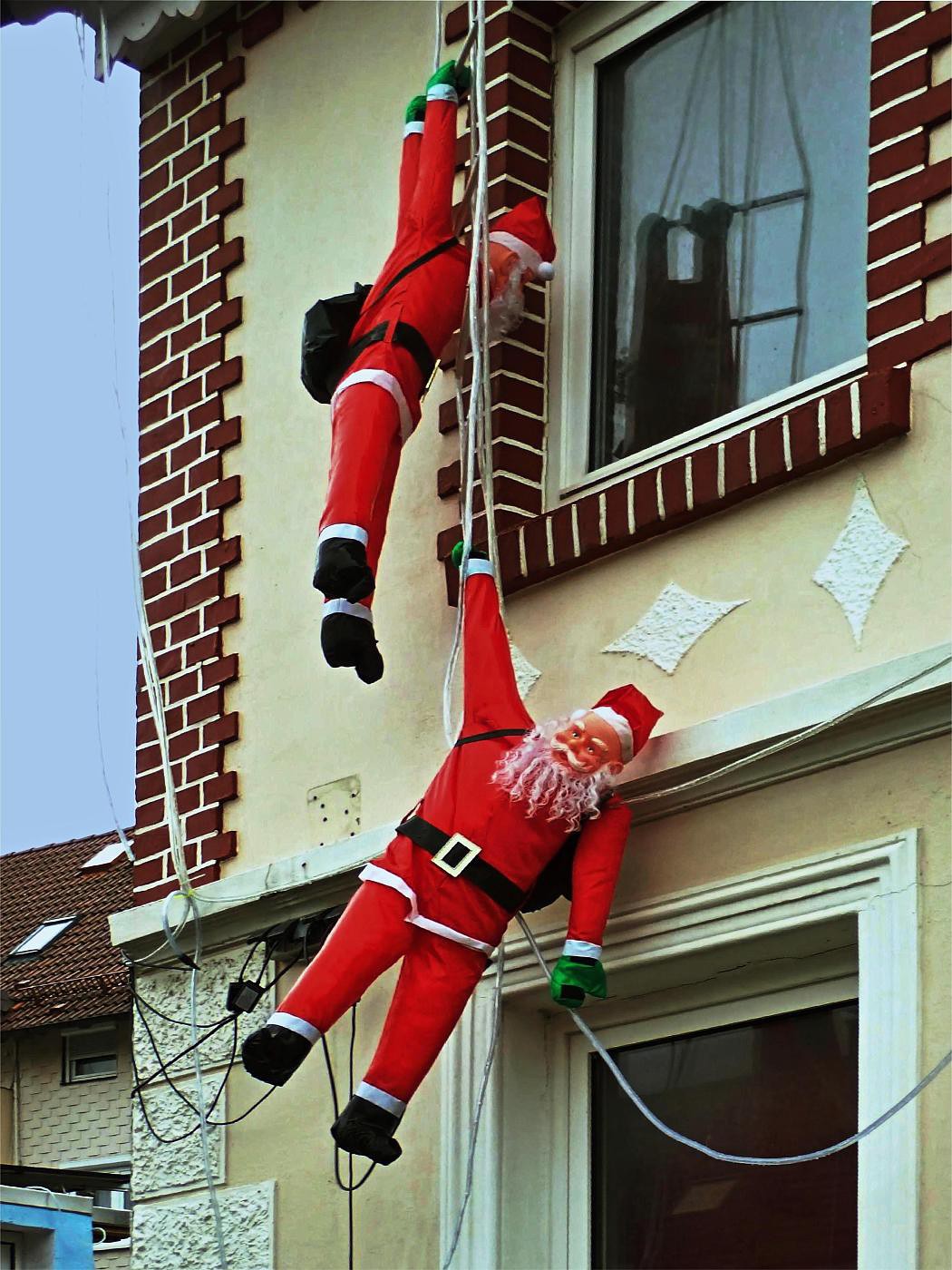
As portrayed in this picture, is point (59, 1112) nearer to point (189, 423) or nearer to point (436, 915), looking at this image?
point (189, 423)

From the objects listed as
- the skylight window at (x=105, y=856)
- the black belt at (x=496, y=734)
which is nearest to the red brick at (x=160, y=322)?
the black belt at (x=496, y=734)

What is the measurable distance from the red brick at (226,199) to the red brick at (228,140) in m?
0.12

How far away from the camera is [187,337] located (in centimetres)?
778

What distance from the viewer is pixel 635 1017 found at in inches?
240

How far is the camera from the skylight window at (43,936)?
21453 mm

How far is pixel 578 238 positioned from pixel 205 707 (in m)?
1.82

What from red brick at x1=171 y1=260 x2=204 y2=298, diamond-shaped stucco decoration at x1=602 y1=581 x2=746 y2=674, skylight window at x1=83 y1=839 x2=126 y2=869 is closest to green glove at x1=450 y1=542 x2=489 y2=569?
diamond-shaped stucco decoration at x1=602 y1=581 x2=746 y2=674

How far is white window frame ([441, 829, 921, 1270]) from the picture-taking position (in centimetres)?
505

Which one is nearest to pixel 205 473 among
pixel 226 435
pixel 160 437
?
pixel 226 435

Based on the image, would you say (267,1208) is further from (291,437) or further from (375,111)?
(375,111)

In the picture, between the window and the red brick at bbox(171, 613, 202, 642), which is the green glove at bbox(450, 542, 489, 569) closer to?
the red brick at bbox(171, 613, 202, 642)

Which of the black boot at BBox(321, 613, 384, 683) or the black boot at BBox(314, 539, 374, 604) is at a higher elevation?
the black boot at BBox(314, 539, 374, 604)

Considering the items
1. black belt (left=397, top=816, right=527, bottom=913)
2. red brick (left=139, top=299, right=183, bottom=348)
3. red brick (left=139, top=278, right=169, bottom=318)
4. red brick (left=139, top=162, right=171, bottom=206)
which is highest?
red brick (left=139, top=162, right=171, bottom=206)

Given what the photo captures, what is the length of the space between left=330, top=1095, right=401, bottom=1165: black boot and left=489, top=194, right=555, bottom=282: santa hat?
236 cm
